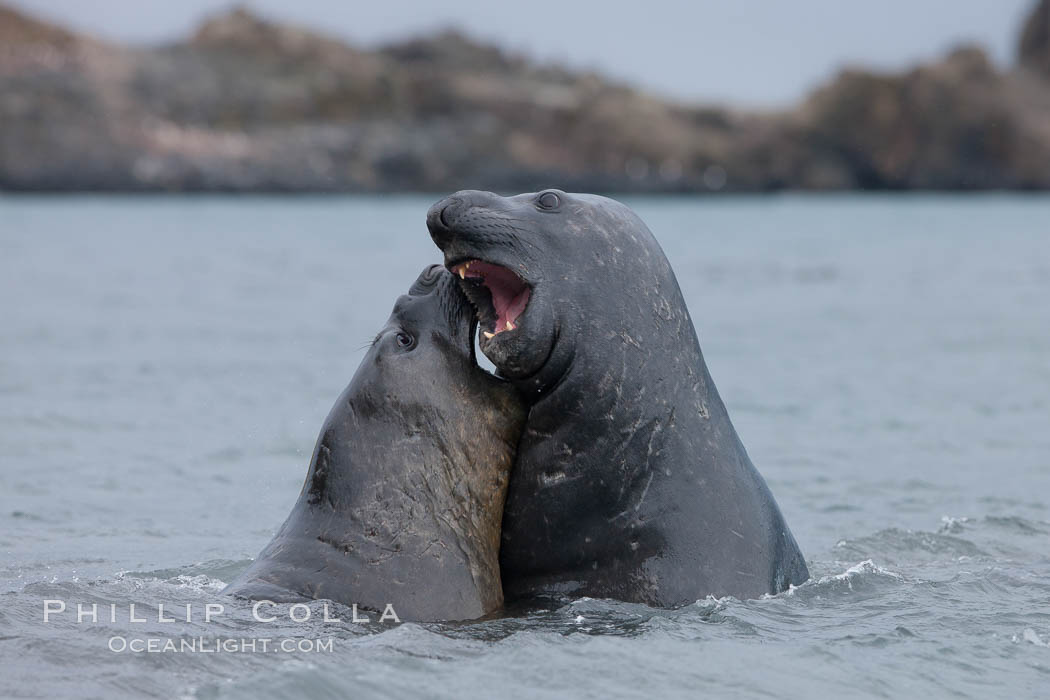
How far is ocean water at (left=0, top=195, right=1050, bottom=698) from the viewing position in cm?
579

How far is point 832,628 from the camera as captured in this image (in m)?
6.53

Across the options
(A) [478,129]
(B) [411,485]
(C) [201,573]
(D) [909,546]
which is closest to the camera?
(B) [411,485]

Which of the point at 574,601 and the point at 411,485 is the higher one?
the point at 411,485

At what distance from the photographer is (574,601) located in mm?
6266

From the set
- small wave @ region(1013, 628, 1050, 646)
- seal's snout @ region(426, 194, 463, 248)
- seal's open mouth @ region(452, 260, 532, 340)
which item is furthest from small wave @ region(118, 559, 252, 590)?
small wave @ region(1013, 628, 1050, 646)

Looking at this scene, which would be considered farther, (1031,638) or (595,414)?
(1031,638)

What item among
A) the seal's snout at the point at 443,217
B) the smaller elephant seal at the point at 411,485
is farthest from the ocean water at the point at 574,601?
the seal's snout at the point at 443,217

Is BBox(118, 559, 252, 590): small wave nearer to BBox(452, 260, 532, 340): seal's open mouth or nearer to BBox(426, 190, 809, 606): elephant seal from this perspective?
BBox(426, 190, 809, 606): elephant seal

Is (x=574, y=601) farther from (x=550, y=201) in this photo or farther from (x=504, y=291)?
(x=550, y=201)

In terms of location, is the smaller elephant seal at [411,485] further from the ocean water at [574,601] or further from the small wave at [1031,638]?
the small wave at [1031,638]

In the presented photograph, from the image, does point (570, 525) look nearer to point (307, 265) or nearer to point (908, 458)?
point (908, 458)

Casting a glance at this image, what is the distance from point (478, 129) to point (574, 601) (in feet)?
348

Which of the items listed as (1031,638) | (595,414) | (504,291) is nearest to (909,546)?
(1031,638)

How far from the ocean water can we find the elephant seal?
0.18 metres
